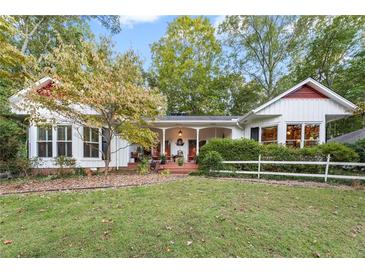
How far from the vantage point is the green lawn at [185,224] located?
2.80m

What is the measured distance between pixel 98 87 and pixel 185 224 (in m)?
5.36

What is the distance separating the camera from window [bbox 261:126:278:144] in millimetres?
10184

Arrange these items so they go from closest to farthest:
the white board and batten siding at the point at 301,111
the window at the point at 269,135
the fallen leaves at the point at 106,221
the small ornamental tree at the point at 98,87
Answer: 1. the fallen leaves at the point at 106,221
2. the small ornamental tree at the point at 98,87
3. the white board and batten siding at the point at 301,111
4. the window at the point at 269,135

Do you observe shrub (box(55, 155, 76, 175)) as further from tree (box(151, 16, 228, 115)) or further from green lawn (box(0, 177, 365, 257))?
tree (box(151, 16, 228, 115))

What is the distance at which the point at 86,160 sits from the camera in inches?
384

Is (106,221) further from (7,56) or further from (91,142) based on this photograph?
(91,142)

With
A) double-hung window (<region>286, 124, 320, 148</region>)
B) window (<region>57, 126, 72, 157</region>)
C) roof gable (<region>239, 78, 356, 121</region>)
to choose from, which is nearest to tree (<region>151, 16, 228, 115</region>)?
roof gable (<region>239, 78, 356, 121</region>)

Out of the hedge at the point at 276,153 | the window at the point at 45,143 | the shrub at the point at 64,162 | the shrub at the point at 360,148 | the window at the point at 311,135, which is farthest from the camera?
the window at the point at 311,135

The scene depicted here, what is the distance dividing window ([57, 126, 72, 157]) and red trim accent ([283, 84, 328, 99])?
1146cm

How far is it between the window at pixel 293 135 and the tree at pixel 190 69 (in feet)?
35.1

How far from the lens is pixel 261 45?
A: 20234 millimetres

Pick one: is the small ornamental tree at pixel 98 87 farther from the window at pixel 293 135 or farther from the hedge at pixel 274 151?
the window at pixel 293 135

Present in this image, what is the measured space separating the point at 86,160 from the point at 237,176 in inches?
297

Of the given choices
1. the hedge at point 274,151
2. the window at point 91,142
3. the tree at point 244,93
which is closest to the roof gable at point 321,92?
the hedge at point 274,151
